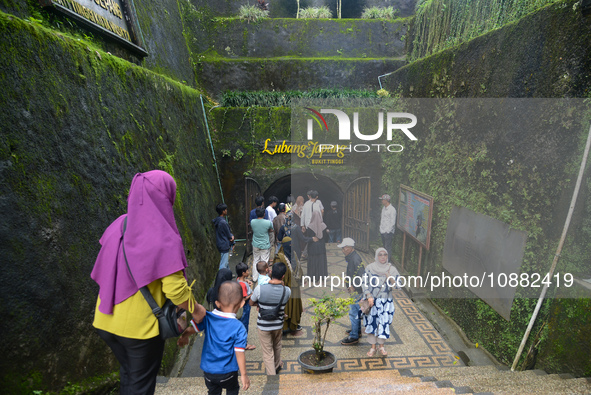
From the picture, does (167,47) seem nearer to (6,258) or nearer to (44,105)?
(44,105)

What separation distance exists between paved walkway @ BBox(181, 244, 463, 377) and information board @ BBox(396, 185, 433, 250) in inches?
62.7

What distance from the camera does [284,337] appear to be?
5645mm

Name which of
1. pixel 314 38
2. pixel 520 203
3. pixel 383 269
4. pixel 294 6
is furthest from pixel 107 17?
pixel 294 6

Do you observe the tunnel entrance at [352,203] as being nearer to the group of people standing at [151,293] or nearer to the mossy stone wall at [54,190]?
the mossy stone wall at [54,190]

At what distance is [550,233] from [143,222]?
4.33m

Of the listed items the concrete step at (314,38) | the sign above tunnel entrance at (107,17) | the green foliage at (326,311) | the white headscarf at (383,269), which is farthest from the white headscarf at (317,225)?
the concrete step at (314,38)

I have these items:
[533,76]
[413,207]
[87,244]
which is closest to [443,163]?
[413,207]

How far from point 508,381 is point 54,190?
5.04 m

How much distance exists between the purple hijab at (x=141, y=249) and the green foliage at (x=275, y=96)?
8.75 meters

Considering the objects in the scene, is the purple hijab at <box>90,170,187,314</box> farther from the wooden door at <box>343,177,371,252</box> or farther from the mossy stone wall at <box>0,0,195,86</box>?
the wooden door at <box>343,177,371,252</box>

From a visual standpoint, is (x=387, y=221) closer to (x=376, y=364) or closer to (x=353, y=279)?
(x=353, y=279)

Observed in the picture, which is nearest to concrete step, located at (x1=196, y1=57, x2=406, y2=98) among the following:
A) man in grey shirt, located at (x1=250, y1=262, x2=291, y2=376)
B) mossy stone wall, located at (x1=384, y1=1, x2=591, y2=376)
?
mossy stone wall, located at (x1=384, y1=1, x2=591, y2=376)

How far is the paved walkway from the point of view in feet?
15.9

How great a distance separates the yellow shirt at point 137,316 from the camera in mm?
2258
